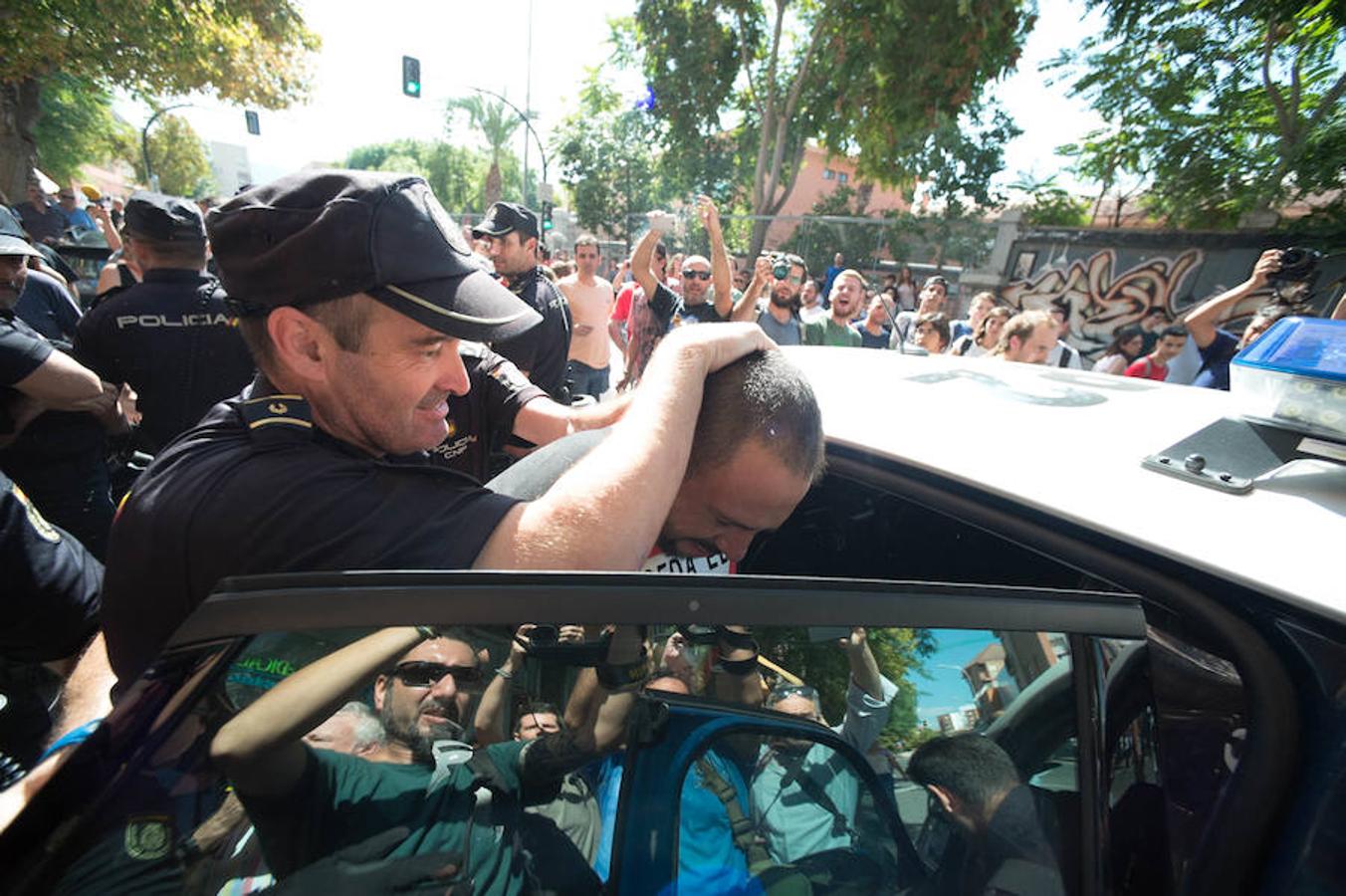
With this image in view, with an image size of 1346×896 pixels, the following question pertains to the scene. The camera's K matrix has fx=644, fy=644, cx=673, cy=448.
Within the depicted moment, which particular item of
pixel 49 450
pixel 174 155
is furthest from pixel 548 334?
pixel 174 155

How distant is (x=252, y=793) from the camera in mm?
642

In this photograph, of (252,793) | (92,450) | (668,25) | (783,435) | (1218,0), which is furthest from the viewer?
(668,25)

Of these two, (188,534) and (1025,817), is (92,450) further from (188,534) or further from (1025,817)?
(1025,817)

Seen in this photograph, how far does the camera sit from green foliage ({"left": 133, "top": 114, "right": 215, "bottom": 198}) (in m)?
41.4

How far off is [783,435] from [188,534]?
3.23ft

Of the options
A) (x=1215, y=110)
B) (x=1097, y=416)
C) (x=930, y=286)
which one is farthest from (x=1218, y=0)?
(x=1097, y=416)

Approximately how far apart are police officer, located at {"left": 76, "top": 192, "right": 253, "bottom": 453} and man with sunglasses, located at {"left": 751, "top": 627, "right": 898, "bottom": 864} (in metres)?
2.98

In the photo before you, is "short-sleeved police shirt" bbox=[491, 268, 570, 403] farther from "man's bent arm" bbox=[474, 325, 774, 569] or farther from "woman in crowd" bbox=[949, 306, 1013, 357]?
"woman in crowd" bbox=[949, 306, 1013, 357]

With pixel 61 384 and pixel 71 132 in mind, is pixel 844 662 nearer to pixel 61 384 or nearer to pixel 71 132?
pixel 61 384

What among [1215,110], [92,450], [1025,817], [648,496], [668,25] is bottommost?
[92,450]

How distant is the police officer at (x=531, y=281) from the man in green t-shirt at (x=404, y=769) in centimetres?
333

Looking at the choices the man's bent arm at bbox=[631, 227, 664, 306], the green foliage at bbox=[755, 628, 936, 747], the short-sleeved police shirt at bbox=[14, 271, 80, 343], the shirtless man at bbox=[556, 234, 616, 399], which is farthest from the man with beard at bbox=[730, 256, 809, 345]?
the green foliage at bbox=[755, 628, 936, 747]

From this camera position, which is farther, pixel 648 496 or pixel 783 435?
pixel 783 435

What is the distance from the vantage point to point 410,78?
50.1ft
